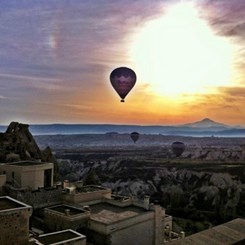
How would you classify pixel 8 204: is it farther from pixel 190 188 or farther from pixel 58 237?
pixel 190 188

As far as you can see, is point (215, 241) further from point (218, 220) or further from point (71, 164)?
point (71, 164)

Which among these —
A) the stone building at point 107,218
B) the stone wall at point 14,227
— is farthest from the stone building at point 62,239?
the stone building at point 107,218

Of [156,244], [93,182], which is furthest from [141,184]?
[156,244]

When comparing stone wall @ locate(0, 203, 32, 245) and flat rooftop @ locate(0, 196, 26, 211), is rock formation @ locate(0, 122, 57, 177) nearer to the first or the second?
flat rooftop @ locate(0, 196, 26, 211)

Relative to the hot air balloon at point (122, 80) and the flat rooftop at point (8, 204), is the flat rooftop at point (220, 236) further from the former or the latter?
the hot air balloon at point (122, 80)

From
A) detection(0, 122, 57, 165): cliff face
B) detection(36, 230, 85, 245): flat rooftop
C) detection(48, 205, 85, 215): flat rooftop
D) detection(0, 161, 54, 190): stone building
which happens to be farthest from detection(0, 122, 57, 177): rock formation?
detection(36, 230, 85, 245): flat rooftop

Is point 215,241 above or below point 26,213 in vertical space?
below

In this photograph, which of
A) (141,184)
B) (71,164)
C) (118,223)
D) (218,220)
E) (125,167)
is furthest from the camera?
(71,164)
